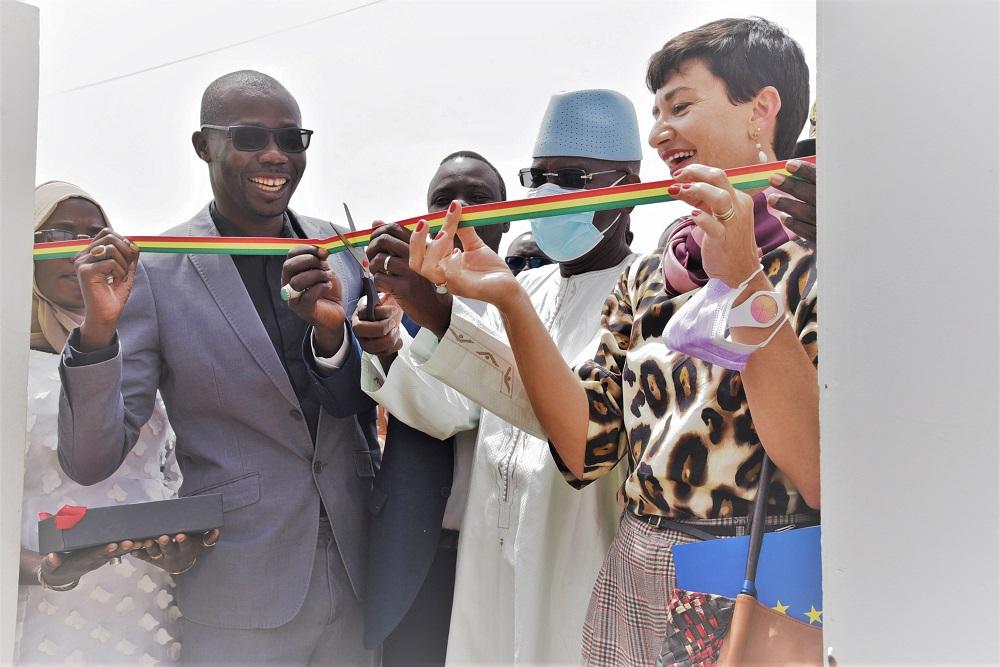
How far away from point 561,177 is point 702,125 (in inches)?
27.2

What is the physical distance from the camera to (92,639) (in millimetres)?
3377

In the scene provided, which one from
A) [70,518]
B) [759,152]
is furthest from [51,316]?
[759,152]

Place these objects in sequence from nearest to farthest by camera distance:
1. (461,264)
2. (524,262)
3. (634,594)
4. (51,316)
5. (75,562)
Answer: (634,594) → (461,264) → (75,562) → (51,316) → (524,262)

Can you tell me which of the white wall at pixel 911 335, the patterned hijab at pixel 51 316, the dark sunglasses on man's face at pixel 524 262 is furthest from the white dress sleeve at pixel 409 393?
the dark sunglasses on man's face at pixel 524 262

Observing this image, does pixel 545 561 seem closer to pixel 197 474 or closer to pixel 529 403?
pixel 529 403

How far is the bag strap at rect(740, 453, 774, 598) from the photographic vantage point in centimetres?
205

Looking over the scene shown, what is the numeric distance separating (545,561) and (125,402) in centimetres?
136

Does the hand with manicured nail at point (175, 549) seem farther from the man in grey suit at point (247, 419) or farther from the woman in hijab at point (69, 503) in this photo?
the woman in hijab at point (69, 503)

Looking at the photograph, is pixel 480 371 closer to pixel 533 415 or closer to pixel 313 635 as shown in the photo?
pixel 533 415

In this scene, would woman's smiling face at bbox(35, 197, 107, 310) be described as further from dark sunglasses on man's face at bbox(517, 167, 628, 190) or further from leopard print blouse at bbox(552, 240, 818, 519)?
leopard print blouse at bbox(552, 240, 818, 519)

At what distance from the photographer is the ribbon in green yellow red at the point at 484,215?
2320 mm

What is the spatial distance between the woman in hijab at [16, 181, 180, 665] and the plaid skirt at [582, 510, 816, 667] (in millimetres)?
1480

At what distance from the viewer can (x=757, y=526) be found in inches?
83.7

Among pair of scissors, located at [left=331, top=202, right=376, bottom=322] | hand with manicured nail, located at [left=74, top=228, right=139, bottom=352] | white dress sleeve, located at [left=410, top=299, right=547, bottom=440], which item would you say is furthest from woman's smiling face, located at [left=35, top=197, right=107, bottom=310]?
white dress sleeve, located at [left=410, top=299, right=547, bottom=440]
